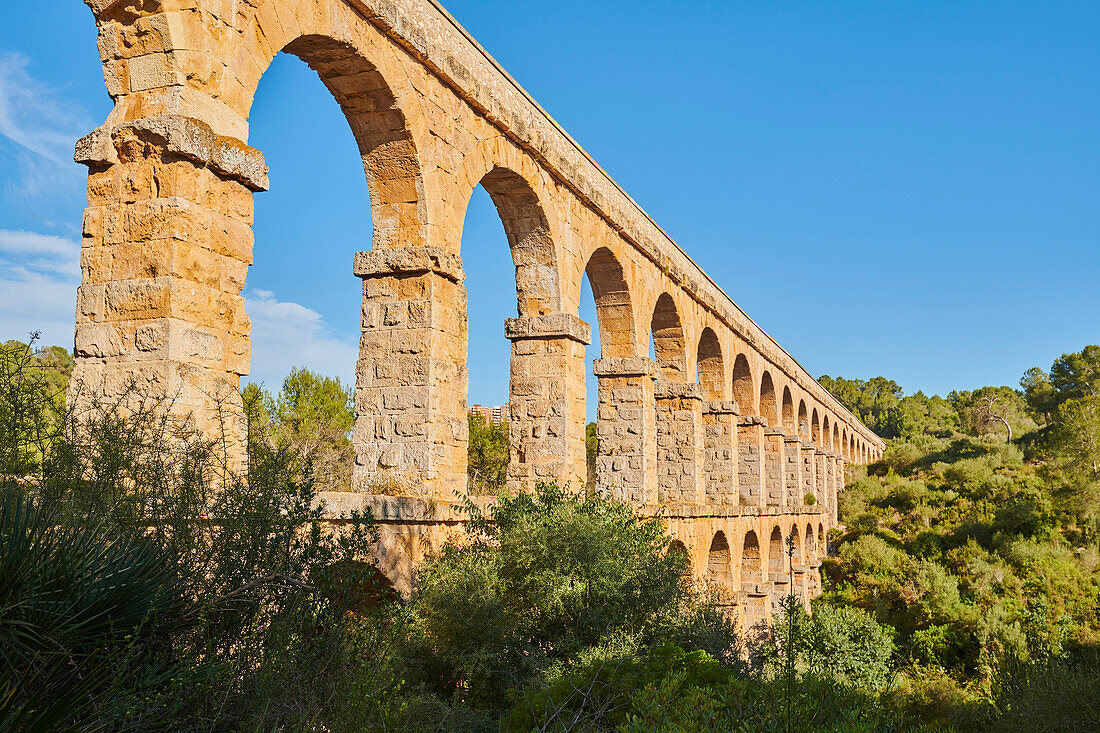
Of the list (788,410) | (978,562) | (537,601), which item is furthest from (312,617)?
(788,410)

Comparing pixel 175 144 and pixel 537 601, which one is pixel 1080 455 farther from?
pixel 175 144

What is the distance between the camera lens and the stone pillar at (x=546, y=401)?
9.73 meters

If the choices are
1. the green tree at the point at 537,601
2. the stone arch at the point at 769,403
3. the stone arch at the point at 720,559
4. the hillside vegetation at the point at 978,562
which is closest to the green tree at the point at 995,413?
the hillside vegetation at the point at 978,562

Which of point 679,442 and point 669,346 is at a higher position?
point 669,346

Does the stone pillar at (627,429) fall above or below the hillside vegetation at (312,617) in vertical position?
above

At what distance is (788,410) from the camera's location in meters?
25.5

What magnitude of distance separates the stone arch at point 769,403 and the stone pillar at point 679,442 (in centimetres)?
854

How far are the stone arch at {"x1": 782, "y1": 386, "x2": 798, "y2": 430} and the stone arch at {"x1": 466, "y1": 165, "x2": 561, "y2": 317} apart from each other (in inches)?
645

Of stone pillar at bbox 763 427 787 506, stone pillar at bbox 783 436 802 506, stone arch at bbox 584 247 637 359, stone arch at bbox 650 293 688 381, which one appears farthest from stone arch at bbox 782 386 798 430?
stone arch at bbox 584 247 637 359

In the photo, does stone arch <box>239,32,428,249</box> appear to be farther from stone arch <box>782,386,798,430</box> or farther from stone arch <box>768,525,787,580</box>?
stone arch <box>782,386,798,430</box>

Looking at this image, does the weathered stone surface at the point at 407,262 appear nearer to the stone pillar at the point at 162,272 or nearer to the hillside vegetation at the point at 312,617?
the hillside vegetation at the point at 312,617

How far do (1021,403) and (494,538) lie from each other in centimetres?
6002

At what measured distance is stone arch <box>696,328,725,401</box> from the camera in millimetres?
17250

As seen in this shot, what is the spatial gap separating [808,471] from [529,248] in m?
19.4
